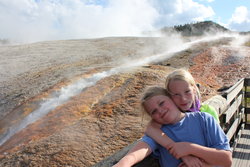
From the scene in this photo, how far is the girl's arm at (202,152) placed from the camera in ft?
6.33

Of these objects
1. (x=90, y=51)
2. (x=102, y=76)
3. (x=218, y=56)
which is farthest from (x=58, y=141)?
(x=90, y=51)

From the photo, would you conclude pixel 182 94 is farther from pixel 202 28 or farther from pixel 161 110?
pixel 202 28

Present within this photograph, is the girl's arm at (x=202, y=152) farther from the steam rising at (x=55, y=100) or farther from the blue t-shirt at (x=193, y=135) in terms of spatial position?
the steam rising at (x=55, y=100)

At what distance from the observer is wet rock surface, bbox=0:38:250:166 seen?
17.4 feet

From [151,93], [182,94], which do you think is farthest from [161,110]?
[182,94]

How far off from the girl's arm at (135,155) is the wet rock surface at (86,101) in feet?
1.34

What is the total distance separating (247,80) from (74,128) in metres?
3.84

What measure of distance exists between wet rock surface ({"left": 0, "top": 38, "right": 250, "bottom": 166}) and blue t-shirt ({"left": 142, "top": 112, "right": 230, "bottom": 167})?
0.34m

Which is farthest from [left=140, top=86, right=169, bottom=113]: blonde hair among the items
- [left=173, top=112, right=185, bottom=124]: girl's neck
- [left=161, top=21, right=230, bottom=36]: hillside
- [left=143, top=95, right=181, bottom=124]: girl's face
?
[left=161, top=21, right=230, bottom=36]: hillside

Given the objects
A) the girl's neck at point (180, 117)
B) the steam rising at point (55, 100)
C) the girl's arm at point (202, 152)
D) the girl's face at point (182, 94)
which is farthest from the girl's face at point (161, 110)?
the steam rising at point (55, 100)

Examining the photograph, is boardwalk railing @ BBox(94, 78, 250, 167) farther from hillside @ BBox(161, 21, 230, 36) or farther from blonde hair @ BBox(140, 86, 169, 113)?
hillside @ BBox(161, 21, 230, 36)

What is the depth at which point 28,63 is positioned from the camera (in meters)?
13.8

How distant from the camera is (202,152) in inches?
76.5

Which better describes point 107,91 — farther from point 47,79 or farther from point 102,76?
point 47,79
